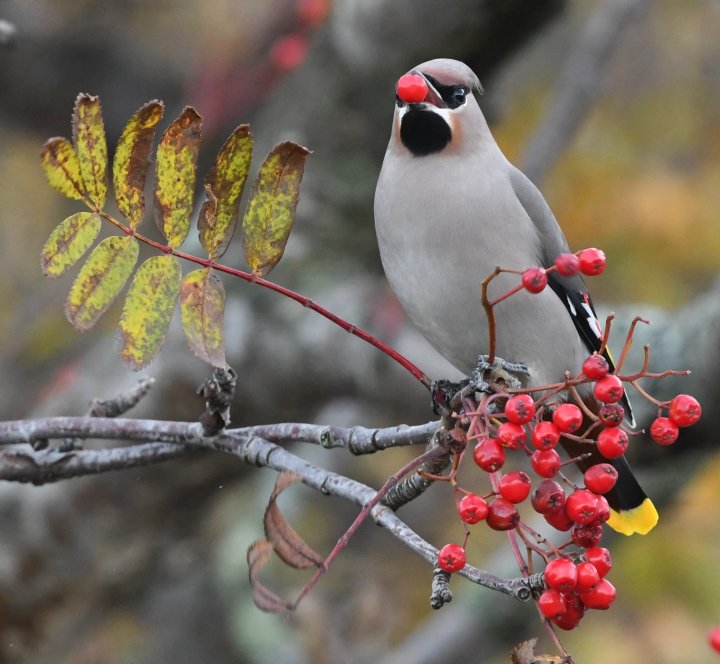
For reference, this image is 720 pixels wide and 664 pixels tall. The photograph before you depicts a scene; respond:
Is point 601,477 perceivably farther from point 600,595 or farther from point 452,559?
point 452,559

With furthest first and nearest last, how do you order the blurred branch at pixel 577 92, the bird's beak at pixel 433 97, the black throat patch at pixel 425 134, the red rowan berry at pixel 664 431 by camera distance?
the blurred branch at pixel 577 92 → the black throat patch at pixel 425 134 → the bird's beak at pixel 433 97 → the red rowan berry at pixel 664 431

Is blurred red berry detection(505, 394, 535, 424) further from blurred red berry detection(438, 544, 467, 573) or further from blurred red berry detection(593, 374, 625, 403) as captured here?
blurred red berry detection(438, 544, 467, 573)

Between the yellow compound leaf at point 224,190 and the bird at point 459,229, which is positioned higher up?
the yellow compound leaf at point 224,190

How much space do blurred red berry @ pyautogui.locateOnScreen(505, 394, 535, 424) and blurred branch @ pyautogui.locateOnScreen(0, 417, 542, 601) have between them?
0.60 feet

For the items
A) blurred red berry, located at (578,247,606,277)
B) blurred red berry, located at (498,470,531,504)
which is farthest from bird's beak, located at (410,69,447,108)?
blurred red berry, located at (498,470,531,504)

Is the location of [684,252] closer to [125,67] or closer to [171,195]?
[125,67]

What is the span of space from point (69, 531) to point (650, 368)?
66.7 inches

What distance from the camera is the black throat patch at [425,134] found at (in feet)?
8.27

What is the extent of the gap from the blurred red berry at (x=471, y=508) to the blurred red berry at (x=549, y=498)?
0.39 feet

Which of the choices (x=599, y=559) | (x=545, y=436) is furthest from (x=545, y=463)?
(x=599, y=559)

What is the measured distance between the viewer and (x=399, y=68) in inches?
147

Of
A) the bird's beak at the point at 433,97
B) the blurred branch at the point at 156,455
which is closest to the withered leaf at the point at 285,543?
the blurred branch at the point at 156,455

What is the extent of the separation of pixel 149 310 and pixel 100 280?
88 millimetres

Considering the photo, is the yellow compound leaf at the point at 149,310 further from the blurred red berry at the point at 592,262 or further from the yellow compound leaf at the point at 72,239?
the blurred red berry at the point at 592,262
